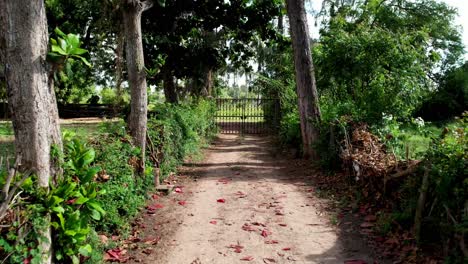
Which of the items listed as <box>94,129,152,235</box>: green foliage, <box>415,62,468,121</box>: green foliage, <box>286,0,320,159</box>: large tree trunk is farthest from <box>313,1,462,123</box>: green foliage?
<box>415,62,468,121</box>: green foliage

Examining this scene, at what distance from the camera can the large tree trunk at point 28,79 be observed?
3973mm

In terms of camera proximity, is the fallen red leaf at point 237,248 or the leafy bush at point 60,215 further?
the fallen red leaf at point 237,248

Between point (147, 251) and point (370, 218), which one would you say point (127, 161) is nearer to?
point (147, 251)

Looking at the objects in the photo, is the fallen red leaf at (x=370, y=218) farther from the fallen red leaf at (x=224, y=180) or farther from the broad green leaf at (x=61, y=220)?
the broad green leaf at (x=61, y=220)

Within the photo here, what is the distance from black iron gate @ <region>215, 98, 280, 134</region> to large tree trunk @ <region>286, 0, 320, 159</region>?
357 inches

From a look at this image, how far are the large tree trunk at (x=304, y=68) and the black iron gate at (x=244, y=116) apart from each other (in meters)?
9.06

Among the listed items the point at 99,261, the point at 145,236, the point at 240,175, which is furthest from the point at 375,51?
the point at 99,261

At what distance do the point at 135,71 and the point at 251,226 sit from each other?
154 inches

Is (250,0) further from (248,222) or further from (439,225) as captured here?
(439,225)

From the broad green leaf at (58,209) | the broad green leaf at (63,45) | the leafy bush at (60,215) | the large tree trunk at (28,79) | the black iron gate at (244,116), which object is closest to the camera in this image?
the leafy bush at (60,215)

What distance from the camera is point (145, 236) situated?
18.9 feet

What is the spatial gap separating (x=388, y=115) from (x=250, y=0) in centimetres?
775

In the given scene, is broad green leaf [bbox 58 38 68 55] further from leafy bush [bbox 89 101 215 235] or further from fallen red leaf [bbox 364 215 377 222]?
fallen red leaf [bbox 364 215 377 222]

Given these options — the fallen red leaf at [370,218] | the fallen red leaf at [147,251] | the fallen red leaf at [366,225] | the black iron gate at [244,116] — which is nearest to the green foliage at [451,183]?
the fallen red leaf at [366,225]
